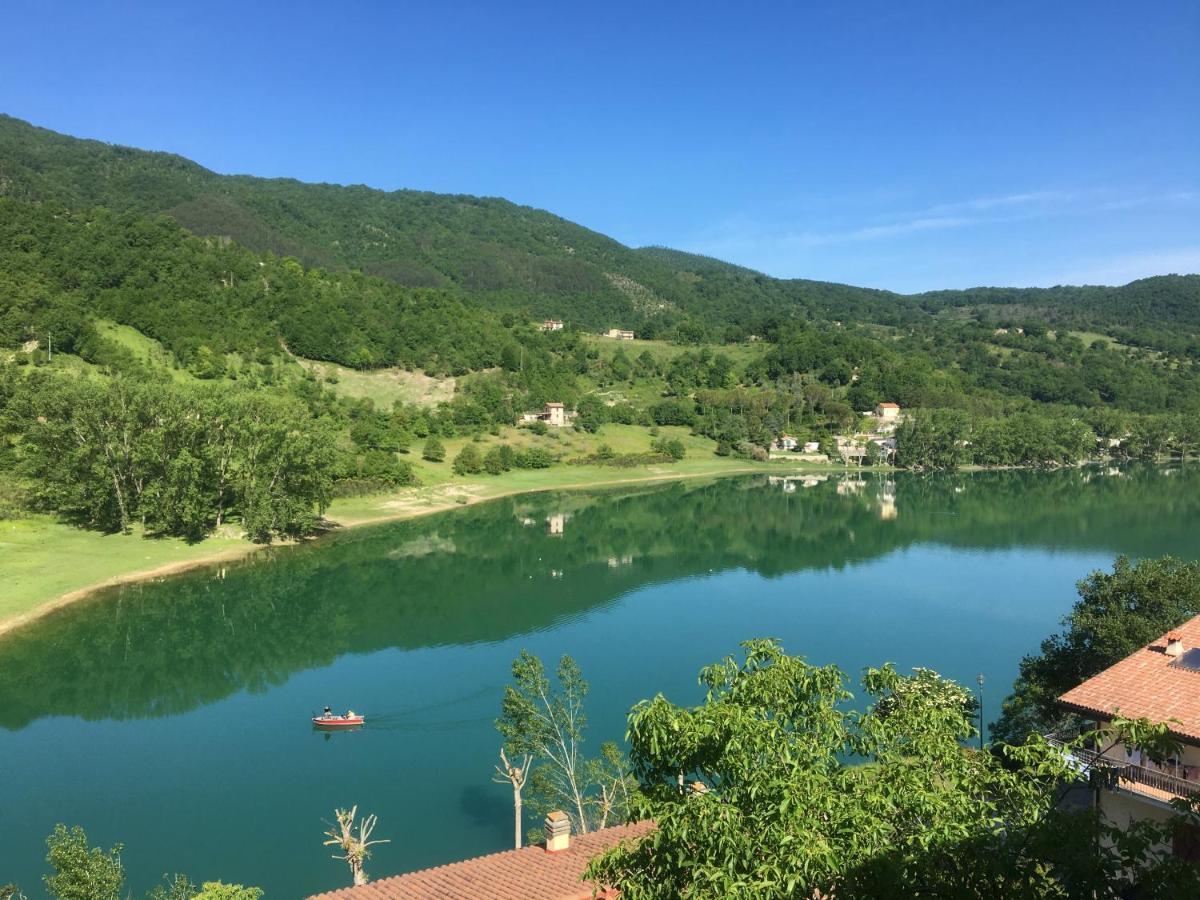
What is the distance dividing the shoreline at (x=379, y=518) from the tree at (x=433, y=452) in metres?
5.25

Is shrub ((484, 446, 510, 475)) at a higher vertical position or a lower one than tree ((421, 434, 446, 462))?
lower

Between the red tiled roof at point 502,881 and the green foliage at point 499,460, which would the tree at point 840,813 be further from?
the green foliage at point 499,460

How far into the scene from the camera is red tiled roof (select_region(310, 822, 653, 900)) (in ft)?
38.6

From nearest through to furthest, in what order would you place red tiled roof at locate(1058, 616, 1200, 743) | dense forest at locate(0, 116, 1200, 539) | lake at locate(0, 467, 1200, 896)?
1. red tiled roof at locate(1058, 616, 1200, 743)
2. lake at locate(0, 467, 1200, 896)
3. dense forest at locate(0, 116, 1200, 539)

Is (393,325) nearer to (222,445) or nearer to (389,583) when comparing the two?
(222,445)

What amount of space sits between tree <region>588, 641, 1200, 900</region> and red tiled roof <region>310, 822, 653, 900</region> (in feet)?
14.9

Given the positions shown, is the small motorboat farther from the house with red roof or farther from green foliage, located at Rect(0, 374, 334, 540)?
green foliage, located at Rect(0, 374, 334, 540)

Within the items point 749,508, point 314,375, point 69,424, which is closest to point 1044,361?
point 749,508

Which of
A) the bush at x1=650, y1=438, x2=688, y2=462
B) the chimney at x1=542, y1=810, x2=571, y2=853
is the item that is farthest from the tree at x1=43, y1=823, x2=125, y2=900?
the bush at x1=650, y1=438, x2=688, y2=462

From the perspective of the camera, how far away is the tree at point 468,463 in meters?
83.1

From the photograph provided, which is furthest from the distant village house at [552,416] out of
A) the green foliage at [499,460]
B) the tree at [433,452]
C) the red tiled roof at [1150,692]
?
the red tiled roof at [1150,692]

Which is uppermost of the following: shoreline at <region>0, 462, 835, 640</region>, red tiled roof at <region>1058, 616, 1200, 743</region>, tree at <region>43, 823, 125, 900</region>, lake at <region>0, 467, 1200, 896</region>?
red tiled roof at <region>1058, 616, 1200, 743</region>

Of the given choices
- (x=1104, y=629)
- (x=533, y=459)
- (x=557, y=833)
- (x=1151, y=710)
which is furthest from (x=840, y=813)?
(x=533, y=459)

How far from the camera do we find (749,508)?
252 ft
